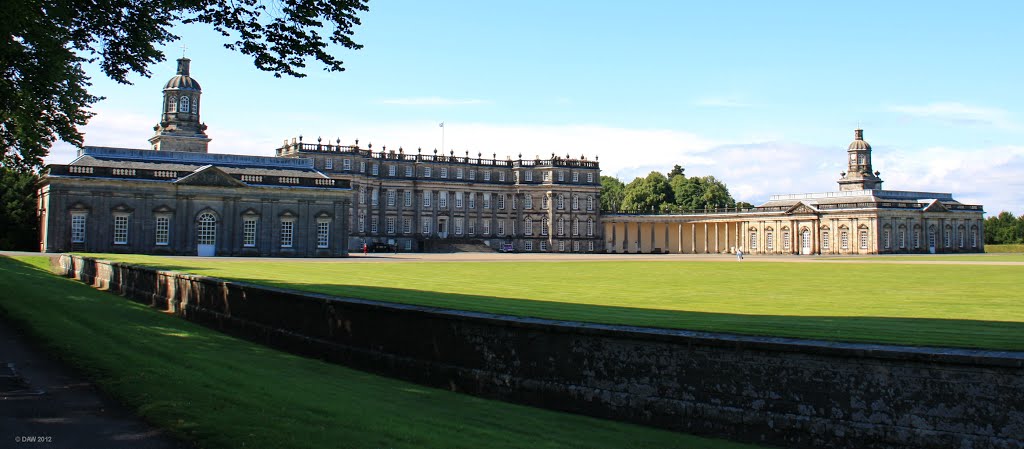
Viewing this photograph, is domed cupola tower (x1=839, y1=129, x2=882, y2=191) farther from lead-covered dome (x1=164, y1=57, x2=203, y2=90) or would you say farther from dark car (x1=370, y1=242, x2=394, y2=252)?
lead-covered dome (x1=164, y1=57, x2=203, y2=90)

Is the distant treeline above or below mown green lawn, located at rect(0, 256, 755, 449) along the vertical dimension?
above

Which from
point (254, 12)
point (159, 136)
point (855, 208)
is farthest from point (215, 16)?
point (855, 208)

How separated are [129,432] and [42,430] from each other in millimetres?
817

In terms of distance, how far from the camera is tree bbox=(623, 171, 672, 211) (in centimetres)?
12500

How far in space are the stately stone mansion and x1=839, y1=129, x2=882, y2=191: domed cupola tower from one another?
0.20 metres

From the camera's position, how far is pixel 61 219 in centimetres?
5553

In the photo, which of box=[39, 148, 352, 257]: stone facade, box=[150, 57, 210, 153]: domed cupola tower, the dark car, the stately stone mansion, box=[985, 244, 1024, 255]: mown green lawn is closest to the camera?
box=[39, 148, 352, 257]: stone facade

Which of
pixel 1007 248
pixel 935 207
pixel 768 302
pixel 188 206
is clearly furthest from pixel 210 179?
pixel 1007 248

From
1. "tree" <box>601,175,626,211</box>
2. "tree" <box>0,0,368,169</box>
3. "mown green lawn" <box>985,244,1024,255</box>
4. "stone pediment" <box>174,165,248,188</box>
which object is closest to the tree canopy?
"tree" <box>601,175,626,211</box>

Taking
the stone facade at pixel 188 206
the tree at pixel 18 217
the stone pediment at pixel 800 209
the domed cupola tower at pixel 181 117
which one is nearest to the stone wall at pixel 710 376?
the stone facade at pixel 188 206

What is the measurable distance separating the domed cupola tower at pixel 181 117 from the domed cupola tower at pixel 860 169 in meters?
80.1

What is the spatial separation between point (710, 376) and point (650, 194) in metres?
115

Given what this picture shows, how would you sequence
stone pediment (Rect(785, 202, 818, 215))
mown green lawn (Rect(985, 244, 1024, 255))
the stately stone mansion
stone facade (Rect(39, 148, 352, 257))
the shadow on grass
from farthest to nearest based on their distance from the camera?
mown green lawn (Rect(985, 244, 1024, 255)), stone pediment (Rect(785, 202, 818, 215)), the stately stone mansion, stone facade (Rect(39, 148, 352, 257)), the shadow on grass

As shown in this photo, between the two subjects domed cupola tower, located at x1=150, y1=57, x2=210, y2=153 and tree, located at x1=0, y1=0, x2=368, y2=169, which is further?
domed cupola tower, located at x1=150, y1=57, x2=210, y2=153
